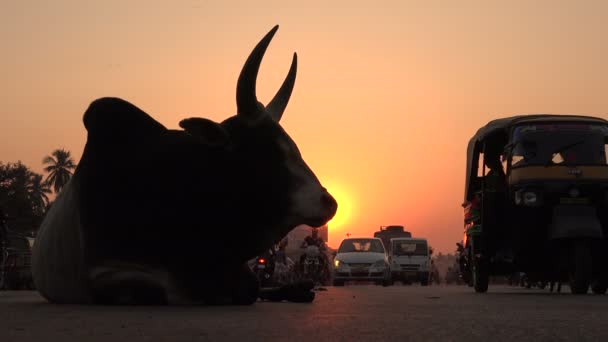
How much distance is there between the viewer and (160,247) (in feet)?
32.0

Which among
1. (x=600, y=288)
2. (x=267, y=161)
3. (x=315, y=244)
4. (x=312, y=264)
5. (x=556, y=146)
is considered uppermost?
(x=556, y=146)

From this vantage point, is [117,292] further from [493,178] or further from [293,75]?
[493,178]

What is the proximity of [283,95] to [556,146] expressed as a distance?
7.75 m

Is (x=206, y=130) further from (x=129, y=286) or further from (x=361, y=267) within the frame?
(x=361, y=267)

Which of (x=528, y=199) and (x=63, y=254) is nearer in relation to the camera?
(x=63, y=254)

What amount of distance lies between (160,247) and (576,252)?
8.72 meters

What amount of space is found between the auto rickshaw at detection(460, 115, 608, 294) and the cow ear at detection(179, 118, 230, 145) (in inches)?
320

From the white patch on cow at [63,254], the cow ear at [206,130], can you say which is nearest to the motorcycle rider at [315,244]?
the white patch on cow at [63,254]

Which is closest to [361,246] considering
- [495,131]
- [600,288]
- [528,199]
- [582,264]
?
[495,131]

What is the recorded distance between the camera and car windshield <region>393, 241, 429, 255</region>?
1716 inches

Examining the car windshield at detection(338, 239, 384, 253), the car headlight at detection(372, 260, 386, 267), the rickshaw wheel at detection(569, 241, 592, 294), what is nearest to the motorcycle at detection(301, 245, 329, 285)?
the car headlight at detection(372, 260, 386, 267)

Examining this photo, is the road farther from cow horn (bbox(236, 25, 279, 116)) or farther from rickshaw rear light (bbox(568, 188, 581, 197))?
rickshaw rear light (bbox(568, 188, 581, 197))

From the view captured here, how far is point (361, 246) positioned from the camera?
37375 mm

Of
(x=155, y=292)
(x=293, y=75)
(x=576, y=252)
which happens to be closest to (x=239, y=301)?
(x=155, y=292)
